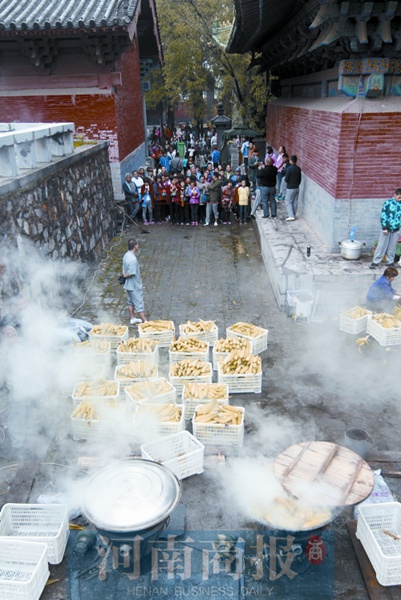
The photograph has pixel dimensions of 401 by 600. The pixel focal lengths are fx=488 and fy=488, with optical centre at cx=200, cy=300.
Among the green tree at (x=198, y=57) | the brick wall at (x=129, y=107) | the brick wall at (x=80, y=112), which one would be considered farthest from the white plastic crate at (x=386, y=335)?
the green tree at (x=198, y=57)

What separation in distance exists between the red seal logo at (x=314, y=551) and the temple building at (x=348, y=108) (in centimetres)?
700

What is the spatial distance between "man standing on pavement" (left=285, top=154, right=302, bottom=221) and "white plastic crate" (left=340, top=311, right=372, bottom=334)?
17.3ft

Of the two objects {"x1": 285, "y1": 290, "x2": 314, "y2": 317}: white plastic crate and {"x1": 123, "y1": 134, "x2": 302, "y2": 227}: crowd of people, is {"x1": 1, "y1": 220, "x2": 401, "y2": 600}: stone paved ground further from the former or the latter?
{"x1": 123, "y1": 134, "x2": 302, "y2": 227}: crowd of people

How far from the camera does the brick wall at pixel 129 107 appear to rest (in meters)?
16.3

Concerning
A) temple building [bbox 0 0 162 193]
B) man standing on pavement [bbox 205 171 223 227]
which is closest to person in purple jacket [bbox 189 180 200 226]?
man standing on pavement [bbox 205 171 223 227]

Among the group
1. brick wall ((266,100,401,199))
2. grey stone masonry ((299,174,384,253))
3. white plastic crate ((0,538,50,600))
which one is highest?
brick wall ((266,100,401,199))

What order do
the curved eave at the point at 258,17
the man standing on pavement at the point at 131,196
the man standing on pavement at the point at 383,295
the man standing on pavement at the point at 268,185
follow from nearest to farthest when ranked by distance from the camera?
the man standing on pavement at the point at 383,295
the curved eave at the point at 258,17
the man standing on pavement at the point at 268,185
the man standing on pavement at the point at 131,196

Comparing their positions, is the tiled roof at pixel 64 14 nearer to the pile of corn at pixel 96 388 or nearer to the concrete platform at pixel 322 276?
the concrete platform at pixel 322 276

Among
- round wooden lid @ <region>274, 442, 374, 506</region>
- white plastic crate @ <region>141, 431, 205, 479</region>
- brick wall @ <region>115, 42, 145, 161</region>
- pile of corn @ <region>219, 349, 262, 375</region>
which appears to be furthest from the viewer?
brick wall @ <region>115, 42, 145, 161</region>

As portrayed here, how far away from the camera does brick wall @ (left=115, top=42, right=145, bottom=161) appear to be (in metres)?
16.3

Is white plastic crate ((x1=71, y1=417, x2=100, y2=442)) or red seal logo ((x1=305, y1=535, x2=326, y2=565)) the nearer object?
red seal logo ((x1=305, y1=535, x2=326, y2=565))

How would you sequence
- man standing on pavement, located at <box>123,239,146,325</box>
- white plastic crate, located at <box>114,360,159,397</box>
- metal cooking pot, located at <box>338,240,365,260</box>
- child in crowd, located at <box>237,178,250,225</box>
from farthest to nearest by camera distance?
1. child in crowd, located at <box>237,178,250,225</box>
2. metal cooking pot, located at <box>338,240,365,260</box>
3. man standing on pavement, located at <box>123,239,146,325</box>
4. white plastic crate, located at <box>114,360,159,397</box>

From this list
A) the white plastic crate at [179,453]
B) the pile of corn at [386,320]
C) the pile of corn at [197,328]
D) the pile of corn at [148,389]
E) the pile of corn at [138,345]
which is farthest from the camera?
the pile of corn at [197,328]

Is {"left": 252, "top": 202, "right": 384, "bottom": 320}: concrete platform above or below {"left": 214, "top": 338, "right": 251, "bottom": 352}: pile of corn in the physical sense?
above
